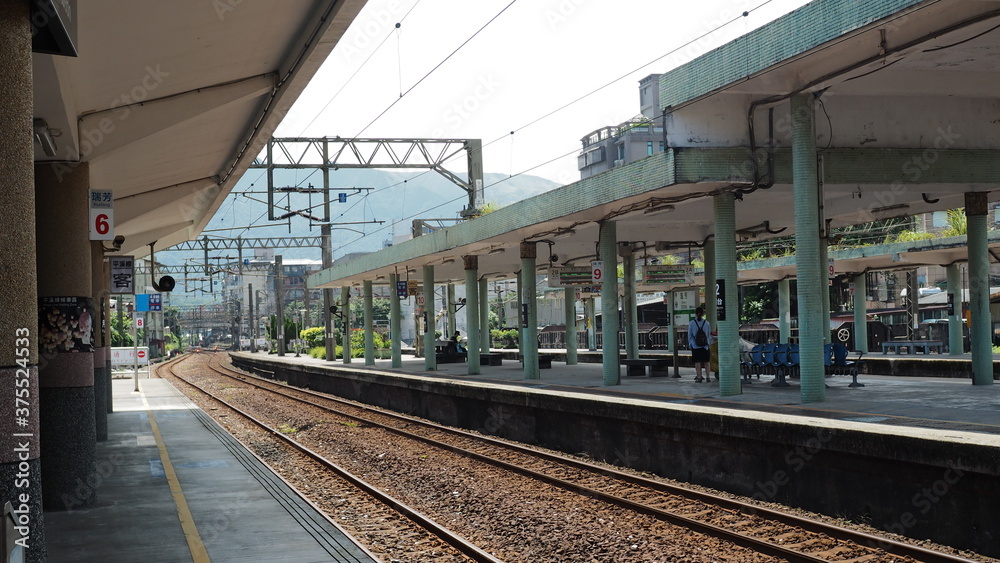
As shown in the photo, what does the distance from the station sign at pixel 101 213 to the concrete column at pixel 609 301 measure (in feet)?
34.9

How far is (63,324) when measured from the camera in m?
10.2

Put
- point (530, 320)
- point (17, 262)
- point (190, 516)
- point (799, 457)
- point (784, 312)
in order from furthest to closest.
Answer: point (784, 312) < point (530, 320) < point (799, 457) < point (190, 516) < point (17, 262)

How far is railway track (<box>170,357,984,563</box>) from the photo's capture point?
331 inches

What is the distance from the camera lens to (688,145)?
14.7 m

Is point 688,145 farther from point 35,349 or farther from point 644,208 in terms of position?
point 35,349

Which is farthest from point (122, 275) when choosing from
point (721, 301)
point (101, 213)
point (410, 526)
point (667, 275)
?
point (667, 275)

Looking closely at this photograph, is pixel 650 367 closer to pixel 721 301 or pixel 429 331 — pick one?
pixel 721 301

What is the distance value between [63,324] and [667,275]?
17.3 m

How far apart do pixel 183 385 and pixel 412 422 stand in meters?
21.8

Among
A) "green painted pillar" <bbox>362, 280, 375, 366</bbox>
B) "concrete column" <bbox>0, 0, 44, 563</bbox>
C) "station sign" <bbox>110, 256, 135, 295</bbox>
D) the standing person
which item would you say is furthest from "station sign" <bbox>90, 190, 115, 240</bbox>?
"green painted pillar" <bbox>362, 280, 375, 366</bbox>

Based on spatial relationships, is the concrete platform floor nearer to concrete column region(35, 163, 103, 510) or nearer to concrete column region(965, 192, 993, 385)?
concrete column region(965, 192, 993, 385)

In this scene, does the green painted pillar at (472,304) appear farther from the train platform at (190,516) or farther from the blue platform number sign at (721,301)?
the blue platform number sign at (721,301)

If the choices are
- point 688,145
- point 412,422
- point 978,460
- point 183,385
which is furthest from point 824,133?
point 183,385

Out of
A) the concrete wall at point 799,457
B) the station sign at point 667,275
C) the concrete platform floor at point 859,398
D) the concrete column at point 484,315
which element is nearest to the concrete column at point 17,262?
the concrete wall at point 799,457
